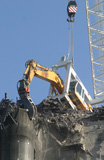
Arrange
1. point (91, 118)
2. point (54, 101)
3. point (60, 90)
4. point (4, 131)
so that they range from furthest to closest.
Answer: point (60, 90) < point (54, 101) < point (91, 118) < point (4, 131)

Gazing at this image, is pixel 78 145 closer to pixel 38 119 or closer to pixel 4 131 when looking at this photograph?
pixel 38 119

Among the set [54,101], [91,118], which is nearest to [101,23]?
[54,101]

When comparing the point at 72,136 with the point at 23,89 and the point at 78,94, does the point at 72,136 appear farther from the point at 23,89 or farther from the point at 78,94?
the point at 78,94

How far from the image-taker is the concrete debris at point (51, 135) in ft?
176

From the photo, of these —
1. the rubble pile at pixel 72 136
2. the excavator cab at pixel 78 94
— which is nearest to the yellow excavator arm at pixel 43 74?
the excavator cab at pixel 78 94

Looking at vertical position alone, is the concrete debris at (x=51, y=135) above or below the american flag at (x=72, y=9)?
below

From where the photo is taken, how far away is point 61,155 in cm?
5781

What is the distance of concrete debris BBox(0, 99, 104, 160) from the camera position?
5369cm

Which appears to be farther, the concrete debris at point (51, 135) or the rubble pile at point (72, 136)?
the rubble pile at point (72, 136)

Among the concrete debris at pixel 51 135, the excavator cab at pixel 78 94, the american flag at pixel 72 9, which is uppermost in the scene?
the american flag at pixel 72 9

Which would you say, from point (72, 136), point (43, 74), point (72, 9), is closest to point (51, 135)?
point (72, 136)

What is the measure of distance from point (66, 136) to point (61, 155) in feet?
8.96

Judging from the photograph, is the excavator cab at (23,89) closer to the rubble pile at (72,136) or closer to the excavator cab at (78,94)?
the rubble pile at (72,136)

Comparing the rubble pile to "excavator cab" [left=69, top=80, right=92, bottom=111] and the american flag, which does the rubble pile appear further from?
the american flag
